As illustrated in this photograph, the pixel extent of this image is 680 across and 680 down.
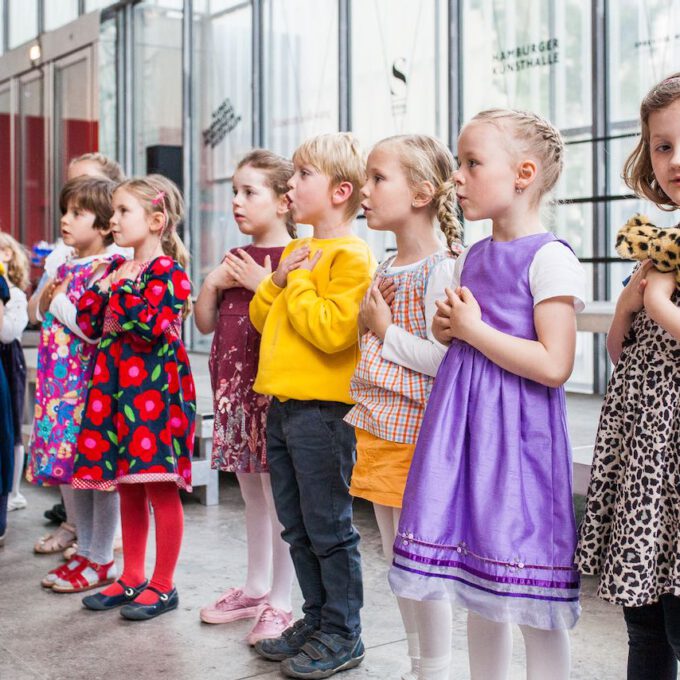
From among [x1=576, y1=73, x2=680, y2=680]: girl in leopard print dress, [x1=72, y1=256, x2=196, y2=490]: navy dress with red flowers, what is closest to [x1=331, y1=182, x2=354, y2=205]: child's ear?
[x1=72, y1=256, x2=196, y2=490]: navy dress with red flowers

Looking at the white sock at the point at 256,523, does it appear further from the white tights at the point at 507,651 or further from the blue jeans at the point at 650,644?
the blue jeans at the point at 650,644

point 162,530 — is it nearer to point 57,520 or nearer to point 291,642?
point 291,642

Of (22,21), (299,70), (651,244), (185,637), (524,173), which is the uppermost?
(22,21)

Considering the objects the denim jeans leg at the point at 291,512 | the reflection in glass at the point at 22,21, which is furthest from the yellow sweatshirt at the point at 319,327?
the reflection in glass at the point at 22,21

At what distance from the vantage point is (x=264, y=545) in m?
2.51

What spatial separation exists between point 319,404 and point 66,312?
1.02 meters

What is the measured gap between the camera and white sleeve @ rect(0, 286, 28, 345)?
3.38 metres

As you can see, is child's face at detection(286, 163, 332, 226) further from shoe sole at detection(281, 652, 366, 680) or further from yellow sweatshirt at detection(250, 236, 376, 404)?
shoe sole at detection(281, 652, 366, 680)

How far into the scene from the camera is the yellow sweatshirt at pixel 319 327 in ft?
6.69

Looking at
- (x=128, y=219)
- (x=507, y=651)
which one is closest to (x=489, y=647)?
(x=507, y=651)

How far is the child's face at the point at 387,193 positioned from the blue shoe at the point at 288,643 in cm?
96

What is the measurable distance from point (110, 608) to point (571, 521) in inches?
61.5

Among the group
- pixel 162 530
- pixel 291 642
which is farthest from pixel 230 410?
pixel 291 642

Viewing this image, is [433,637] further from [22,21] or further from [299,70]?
[22,21]
